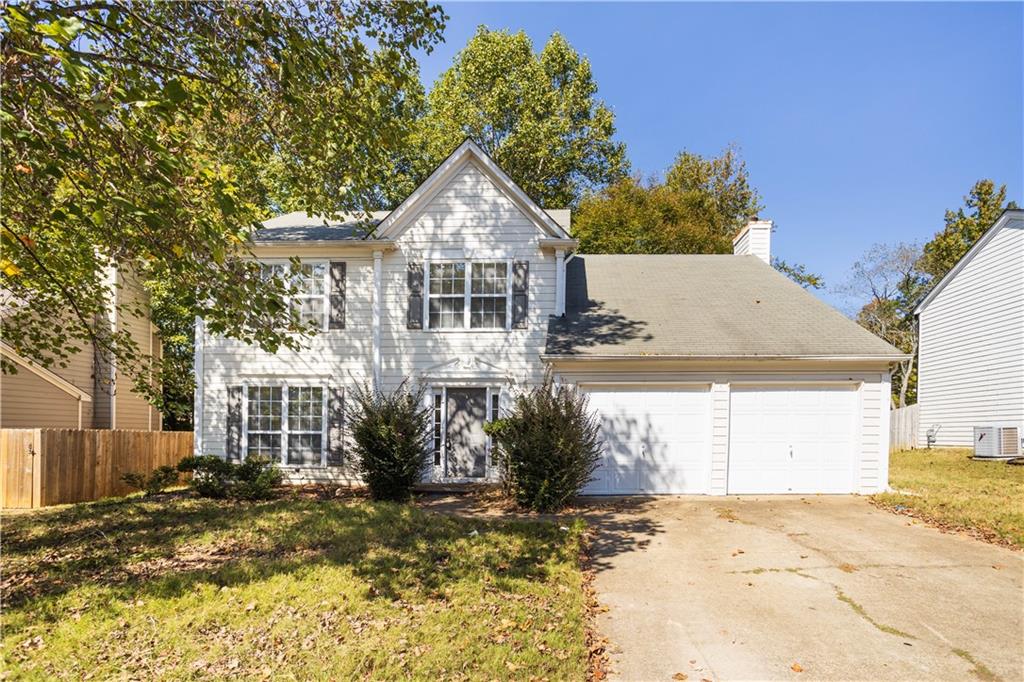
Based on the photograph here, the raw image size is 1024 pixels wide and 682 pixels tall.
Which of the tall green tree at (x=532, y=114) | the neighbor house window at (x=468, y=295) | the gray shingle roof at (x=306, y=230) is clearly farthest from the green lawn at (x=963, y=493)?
the tall green tree at (x=532, y=114)

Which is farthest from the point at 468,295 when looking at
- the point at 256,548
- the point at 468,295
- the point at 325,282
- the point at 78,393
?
the point at 78,393

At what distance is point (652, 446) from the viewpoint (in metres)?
12.0

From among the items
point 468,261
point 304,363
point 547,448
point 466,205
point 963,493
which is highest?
point 466,205

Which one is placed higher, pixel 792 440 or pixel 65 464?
→ pixel 792 440

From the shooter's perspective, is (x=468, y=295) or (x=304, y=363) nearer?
(x=468, y=295)

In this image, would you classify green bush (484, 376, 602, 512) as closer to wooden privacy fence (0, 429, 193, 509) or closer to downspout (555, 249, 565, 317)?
downspout (555, 249, 565, 317)

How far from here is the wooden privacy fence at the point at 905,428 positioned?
2153cm

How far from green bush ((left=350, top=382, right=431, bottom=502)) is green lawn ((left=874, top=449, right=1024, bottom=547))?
29.1 feet

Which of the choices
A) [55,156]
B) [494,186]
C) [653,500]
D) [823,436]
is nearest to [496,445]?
[653,500]

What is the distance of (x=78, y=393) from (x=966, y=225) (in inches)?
1505

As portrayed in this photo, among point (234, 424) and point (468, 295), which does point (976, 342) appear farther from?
point (234, 424)

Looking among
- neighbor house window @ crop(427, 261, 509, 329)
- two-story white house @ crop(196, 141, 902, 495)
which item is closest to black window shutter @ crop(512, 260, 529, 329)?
two-story white house @ crop(196, 141, 902, 495)

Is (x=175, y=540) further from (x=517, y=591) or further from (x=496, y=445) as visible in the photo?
(x=496, y=445)

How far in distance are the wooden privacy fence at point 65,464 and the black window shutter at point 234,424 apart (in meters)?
2.19
